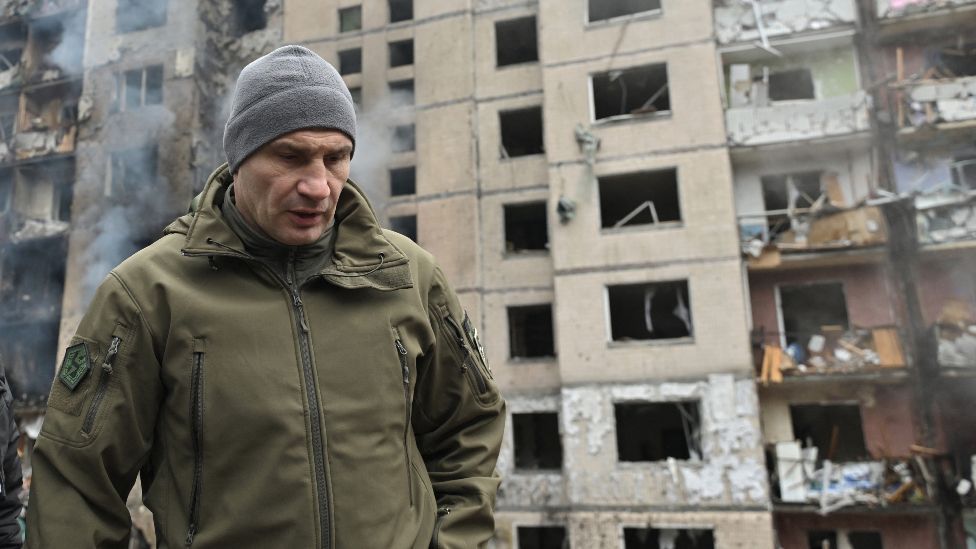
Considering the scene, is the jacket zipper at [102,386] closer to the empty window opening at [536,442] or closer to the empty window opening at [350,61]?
the empty window opening at [536,442]

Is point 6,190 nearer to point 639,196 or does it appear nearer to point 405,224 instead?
point 405,224

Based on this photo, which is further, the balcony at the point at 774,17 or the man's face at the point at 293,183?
the balcony at the point at 774,17

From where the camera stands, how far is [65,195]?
21.5 m

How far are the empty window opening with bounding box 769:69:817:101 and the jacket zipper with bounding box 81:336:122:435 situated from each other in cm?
→ 1793

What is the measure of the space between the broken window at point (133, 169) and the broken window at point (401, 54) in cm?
860

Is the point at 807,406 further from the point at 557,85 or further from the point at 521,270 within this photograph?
the point at 557,85

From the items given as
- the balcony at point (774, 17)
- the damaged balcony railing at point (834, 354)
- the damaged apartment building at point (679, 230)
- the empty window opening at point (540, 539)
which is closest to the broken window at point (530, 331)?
the damaged apartment building at point (679, 230)

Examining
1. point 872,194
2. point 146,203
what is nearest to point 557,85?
point 872,194

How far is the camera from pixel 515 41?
19062 millimetres

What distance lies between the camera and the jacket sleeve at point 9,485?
2.62 meters

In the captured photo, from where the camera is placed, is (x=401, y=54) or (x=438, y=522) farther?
(x=401, y=54)

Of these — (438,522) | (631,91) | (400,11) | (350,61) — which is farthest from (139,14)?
(438,522)

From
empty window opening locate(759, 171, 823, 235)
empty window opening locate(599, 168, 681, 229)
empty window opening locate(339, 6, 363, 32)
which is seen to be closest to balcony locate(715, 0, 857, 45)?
empty window opening locate(759, 171, 823, 235)

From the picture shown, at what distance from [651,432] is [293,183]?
56.3 ft
